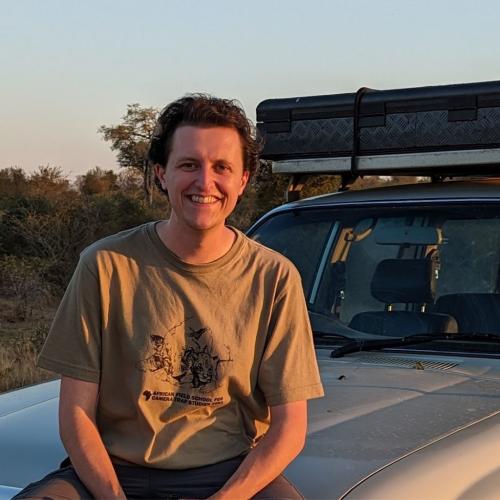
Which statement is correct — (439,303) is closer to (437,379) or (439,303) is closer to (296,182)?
(437,379)

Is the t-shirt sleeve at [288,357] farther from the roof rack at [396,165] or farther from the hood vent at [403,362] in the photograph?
the roof rack at [396,165]

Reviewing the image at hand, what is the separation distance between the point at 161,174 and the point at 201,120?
0.23m

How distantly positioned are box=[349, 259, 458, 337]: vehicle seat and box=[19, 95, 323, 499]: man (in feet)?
3.96

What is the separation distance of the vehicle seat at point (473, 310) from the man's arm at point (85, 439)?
165 centimetres

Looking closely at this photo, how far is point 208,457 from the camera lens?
8.21 ft

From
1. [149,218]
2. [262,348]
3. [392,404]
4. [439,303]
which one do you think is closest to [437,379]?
[392,404]

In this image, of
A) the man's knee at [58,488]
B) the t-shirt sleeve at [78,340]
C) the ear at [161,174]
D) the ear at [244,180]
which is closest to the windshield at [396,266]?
the ear at [244,180]

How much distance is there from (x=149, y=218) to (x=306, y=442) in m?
18.7

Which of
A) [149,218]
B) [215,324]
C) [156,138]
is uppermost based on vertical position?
[156,138]

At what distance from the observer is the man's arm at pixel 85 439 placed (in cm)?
239

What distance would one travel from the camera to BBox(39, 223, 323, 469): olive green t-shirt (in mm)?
2502

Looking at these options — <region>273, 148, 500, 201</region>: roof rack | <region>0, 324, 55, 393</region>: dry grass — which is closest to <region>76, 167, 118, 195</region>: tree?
<region>0, 324, 55, 393</region>: dry grass

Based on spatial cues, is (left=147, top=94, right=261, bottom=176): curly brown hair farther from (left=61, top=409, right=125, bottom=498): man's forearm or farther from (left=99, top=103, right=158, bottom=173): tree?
(left=99, top=103, right=158, bottom=173): tree

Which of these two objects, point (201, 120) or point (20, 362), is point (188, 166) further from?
point (20, 362)
